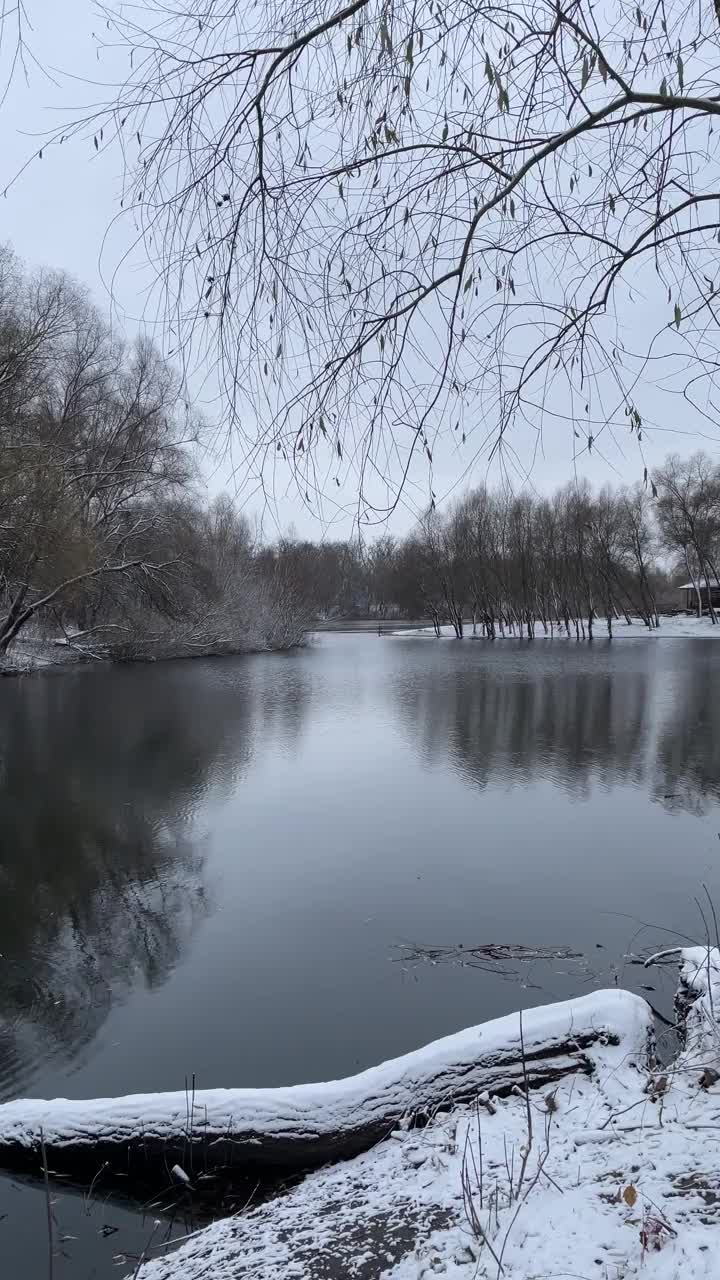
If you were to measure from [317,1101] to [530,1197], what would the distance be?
1.43 metres

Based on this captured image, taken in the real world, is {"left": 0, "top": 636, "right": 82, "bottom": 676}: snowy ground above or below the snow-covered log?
above

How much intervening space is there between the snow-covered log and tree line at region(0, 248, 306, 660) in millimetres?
5482

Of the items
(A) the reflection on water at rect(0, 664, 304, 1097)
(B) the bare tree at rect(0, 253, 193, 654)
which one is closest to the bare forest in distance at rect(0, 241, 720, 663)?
(B) the bare tree at rect(0, 253, 193, 654)

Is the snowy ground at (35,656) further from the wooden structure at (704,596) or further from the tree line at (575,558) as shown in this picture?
the wooden structure at (704,596)

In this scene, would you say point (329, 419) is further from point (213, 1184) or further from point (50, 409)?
point (50, 409)

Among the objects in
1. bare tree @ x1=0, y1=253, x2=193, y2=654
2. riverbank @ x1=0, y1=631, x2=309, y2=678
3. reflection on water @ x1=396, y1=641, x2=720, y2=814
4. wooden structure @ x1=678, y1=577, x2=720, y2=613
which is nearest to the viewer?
reflection on water @ x1=396, y1=641, x2=720, y2=814

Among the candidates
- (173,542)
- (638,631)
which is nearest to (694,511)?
(638,631)

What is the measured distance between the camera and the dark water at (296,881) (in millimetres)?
4945

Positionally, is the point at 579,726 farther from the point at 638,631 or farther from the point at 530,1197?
the point at 638,631

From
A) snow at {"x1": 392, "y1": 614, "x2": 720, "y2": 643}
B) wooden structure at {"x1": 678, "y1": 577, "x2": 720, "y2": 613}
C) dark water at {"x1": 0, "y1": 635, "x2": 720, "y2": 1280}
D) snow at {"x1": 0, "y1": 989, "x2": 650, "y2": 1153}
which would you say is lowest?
dark water at {"x1": 0, "y1": 635, "x2": 720, "y2": 1280}

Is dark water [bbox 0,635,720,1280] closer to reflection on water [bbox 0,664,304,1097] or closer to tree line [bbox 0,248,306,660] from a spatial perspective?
reflection on water [bbox 0,664,304,1097]

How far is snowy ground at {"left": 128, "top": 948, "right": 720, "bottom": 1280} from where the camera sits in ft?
7.49

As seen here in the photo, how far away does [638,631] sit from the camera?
174ft

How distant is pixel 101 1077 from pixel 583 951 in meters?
3.57
